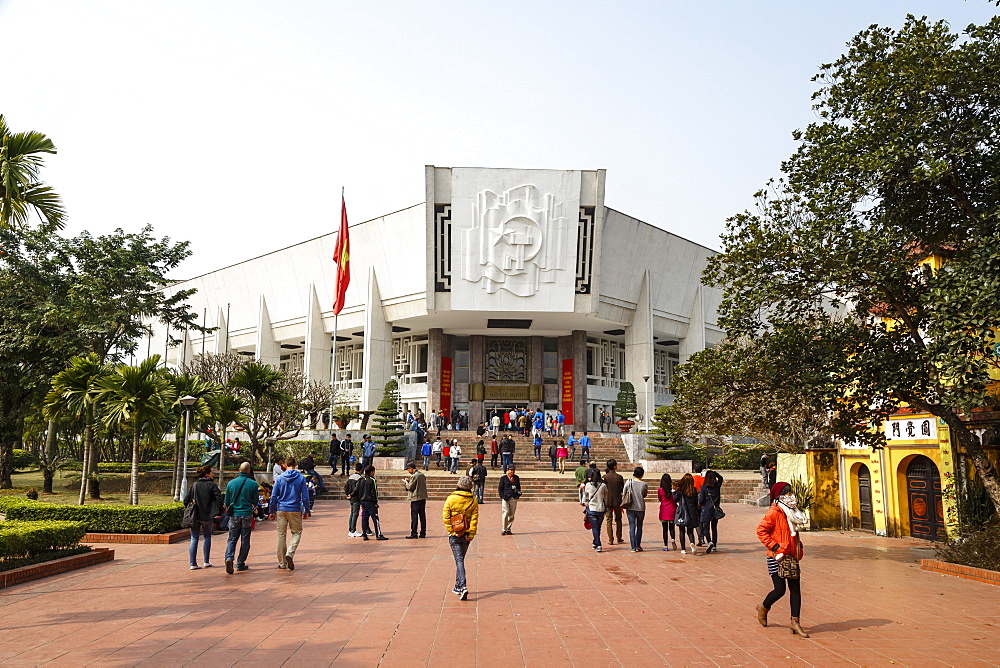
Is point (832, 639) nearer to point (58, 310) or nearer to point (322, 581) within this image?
point (322, 581)

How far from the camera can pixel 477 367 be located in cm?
4162

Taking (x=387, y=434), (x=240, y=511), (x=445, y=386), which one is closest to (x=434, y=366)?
(x=445, y=386)

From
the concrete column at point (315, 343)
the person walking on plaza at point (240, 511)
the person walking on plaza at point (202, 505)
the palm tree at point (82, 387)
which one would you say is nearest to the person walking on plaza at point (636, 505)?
the person walking on plaza at point (240, 511)

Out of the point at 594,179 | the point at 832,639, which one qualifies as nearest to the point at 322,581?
the point at 832,639

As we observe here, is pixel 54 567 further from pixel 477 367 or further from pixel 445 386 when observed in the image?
pixel 477 367

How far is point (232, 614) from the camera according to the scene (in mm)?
7254

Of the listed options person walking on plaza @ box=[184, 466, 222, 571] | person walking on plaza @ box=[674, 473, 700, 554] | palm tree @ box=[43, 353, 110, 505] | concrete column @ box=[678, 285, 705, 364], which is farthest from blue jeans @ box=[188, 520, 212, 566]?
concrete column @ box=[678, 285, 705, 364]

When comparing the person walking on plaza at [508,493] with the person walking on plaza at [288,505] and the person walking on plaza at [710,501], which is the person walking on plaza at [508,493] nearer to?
the person walking on plaza at [710,501]

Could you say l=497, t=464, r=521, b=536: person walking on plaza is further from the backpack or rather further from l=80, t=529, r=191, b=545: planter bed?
→ l=80, t=529, r=191, b=545: planter bed

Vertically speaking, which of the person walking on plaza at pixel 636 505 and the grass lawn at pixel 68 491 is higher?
the person walking on plaza at pixel 636 505

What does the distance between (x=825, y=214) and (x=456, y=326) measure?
3028cm

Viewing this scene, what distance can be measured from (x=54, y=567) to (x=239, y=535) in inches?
99.1

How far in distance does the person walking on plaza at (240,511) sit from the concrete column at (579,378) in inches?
1235

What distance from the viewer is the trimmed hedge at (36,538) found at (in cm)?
920
